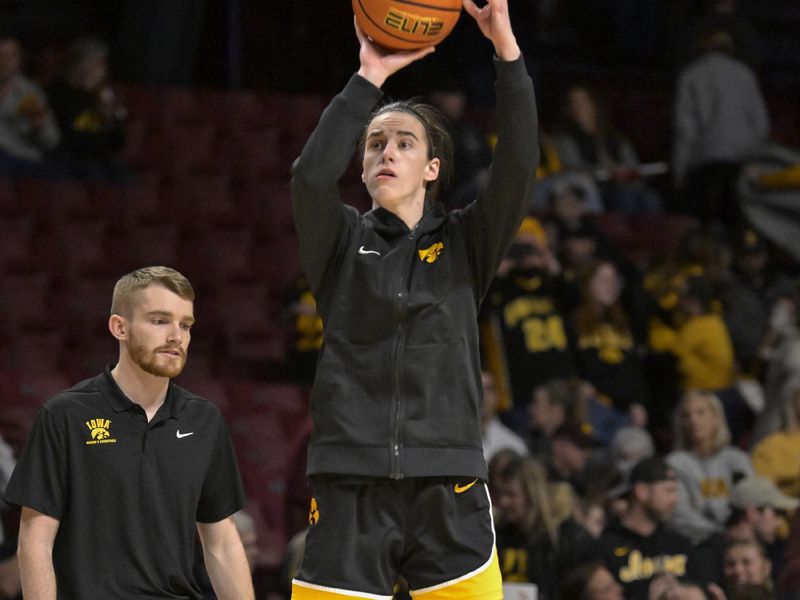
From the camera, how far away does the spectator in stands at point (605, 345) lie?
25.5ft

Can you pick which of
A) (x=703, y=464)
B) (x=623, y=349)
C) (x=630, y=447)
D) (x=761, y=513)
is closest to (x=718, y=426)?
(x=703, y=464)

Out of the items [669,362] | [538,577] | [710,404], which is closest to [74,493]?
[538,577]

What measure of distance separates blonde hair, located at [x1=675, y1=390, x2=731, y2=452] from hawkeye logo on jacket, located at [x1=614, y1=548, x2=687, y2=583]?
110cm

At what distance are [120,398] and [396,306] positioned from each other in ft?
A: 2.31

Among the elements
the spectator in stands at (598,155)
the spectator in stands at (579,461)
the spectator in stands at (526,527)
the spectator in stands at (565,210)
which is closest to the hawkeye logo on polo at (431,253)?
the spectator in stands at (526,527)

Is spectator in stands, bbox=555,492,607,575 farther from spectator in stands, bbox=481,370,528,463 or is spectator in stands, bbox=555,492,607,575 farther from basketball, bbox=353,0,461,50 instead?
basketball, bbox=353,0,461,50

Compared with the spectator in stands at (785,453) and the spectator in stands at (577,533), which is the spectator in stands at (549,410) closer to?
the spectator in stands at (577,533)

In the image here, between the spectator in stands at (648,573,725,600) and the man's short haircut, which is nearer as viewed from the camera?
the man's short haircut

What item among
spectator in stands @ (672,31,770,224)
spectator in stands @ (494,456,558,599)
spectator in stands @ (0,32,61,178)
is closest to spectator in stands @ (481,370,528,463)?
spectator in stands @ (494,456,558,599)

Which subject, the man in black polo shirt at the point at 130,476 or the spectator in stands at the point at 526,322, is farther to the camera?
the spectator in stands at the point at 526,322

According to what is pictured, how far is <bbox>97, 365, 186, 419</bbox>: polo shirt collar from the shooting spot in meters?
3.59

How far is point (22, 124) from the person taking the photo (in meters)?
7.41

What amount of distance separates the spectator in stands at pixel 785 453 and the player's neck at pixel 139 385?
4416 millimetres

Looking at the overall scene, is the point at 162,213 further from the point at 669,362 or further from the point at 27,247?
the point at 669,362
